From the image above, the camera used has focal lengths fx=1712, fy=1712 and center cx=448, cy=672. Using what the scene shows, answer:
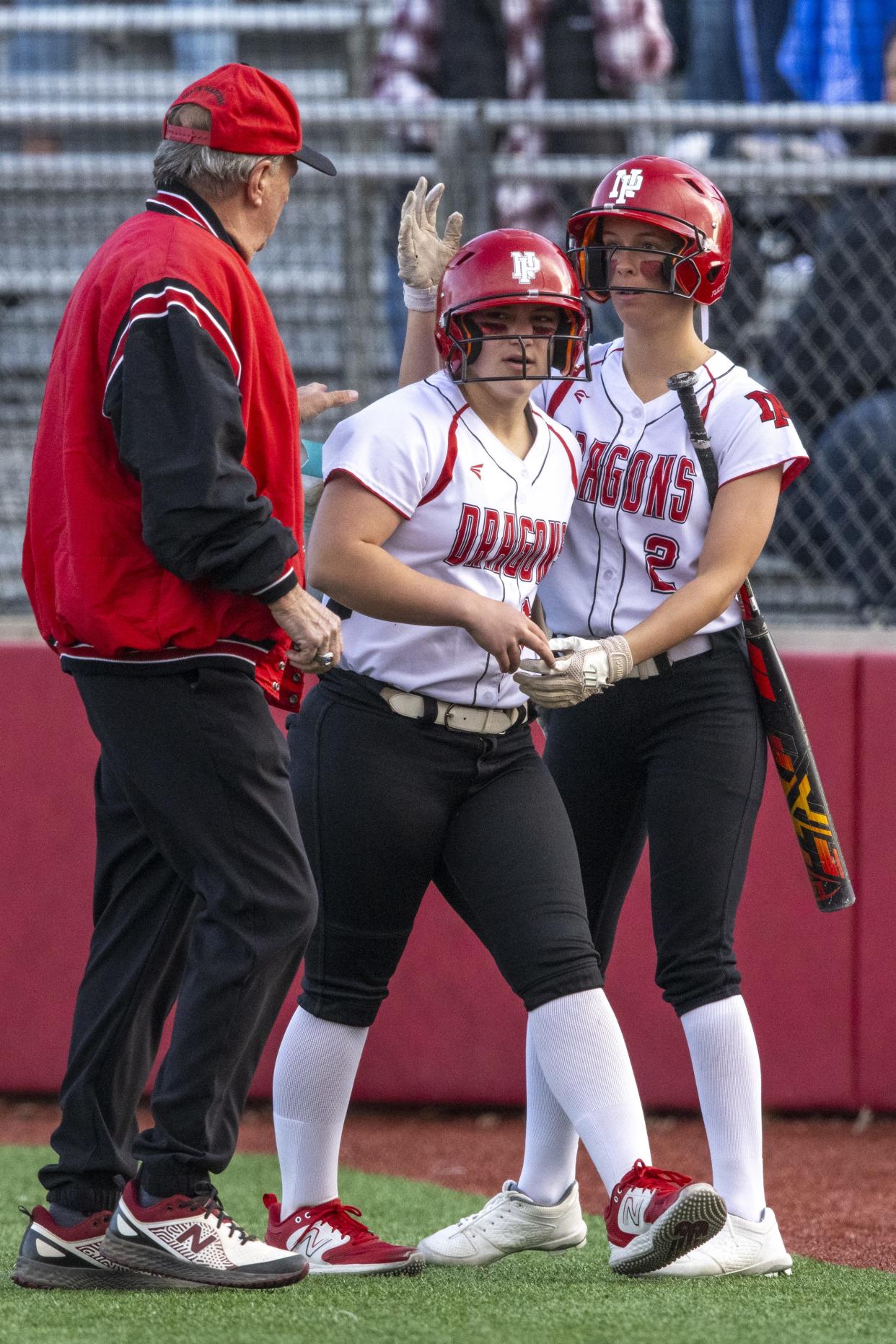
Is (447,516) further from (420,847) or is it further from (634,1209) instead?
(634,1209)

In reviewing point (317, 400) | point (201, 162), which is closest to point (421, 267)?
point (317, 400)

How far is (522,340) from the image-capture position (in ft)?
9.59

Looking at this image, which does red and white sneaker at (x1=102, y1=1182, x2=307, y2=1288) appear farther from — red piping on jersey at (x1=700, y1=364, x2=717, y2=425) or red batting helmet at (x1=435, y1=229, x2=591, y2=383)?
red piping on jersey at (x1=700, y1=364, x2=717, y2=425)

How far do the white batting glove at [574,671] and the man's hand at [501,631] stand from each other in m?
0.06

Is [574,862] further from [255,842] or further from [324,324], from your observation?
[324,324]

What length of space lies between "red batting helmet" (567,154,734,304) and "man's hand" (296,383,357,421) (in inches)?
19.4

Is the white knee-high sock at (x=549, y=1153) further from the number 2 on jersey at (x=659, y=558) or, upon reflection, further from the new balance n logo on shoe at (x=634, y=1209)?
the number 2 on jersey at (x=659, y=558)

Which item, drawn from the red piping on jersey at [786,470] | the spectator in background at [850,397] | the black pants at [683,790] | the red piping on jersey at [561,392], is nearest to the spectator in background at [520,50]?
the spectator in background at [850,397]

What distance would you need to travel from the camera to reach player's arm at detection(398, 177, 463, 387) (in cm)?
320

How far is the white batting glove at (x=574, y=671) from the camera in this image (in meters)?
2.86

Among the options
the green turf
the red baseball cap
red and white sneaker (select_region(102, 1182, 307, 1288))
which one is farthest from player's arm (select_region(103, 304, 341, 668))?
the green turf

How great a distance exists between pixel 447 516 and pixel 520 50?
150 inches

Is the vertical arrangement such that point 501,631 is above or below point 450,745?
above

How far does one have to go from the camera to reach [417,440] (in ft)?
9.38
